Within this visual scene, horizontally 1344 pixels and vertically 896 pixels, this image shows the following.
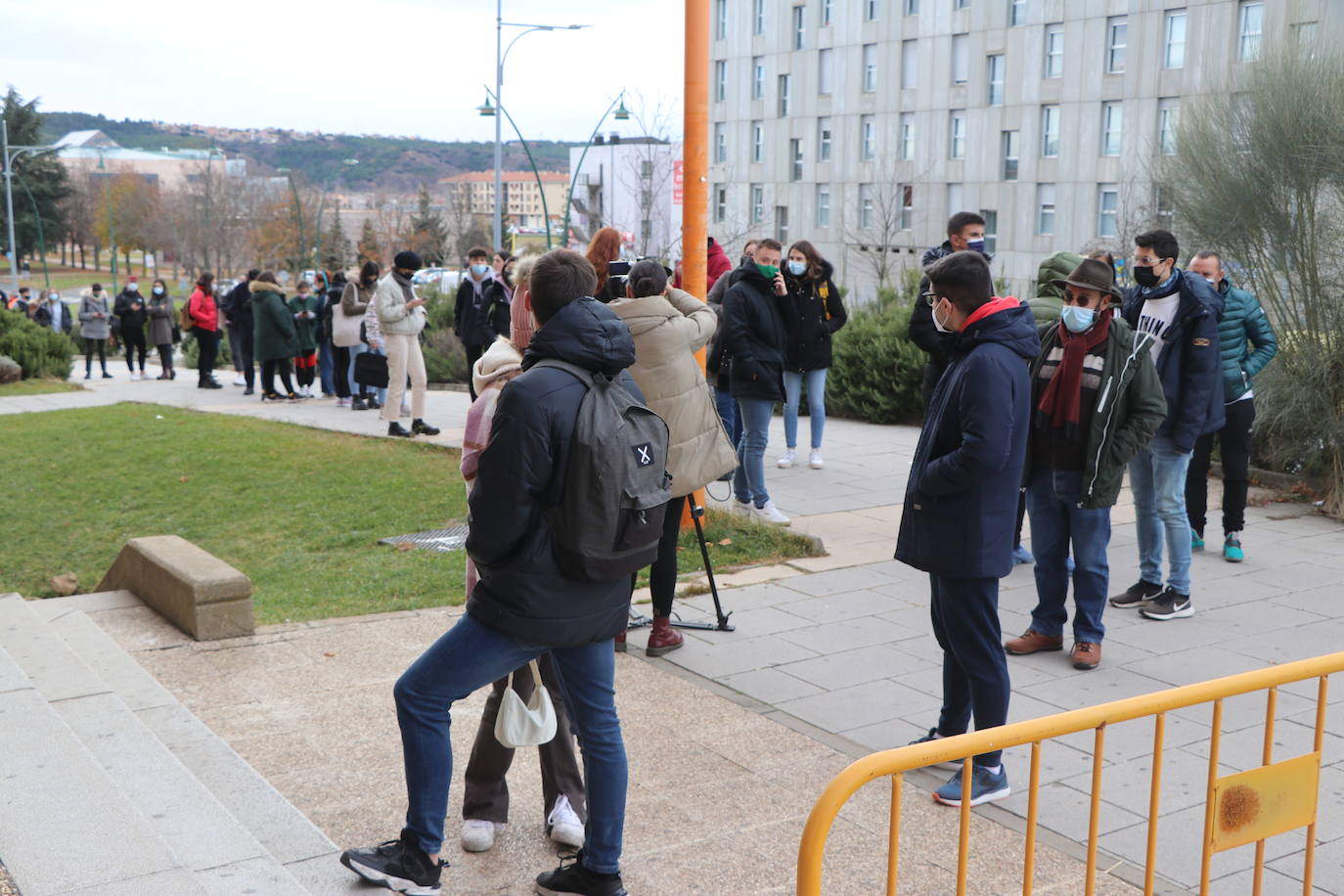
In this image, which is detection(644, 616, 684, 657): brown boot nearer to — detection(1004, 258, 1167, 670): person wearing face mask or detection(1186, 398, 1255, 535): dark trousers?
detection(1004, 258, 1167, 670): person wearing face mask

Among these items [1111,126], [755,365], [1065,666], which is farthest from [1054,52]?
[1065,666]

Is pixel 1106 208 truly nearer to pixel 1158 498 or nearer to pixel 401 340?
pixel 401 340

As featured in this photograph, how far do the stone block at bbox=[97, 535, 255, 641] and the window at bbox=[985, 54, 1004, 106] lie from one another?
163 ft

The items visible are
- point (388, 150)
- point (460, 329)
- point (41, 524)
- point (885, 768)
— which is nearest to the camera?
point (885, 768)

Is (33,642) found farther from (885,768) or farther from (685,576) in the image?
(885,768)

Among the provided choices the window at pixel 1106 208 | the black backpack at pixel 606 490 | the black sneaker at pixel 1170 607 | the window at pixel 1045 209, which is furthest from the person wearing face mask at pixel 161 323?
the window at pixel 1045 209

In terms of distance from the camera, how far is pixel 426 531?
9.35 metres

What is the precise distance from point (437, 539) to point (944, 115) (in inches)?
1932

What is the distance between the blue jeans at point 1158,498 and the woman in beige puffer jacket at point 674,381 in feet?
8.63

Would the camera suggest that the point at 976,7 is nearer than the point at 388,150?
Yes

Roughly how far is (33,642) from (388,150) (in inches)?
5247

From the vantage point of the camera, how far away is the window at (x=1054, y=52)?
49.1 metres

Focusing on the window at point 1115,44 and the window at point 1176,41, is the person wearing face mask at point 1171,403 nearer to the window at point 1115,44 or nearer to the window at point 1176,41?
the window at point 1176,41

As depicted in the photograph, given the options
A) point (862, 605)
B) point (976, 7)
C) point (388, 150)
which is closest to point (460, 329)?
point (862, 605)
